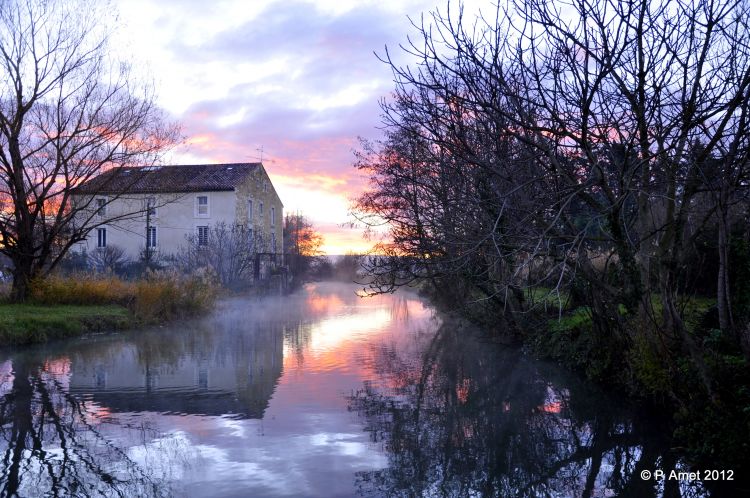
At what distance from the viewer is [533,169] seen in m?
10.4

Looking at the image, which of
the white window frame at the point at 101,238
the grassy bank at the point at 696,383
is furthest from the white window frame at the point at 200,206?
the grassy bank at the point at 696,383

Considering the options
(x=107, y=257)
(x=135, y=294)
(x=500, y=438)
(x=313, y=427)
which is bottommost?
(x=500, y=438)

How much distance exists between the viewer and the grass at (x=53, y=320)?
1577 cm

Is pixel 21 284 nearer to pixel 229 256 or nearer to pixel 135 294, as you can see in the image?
pixel 135 294

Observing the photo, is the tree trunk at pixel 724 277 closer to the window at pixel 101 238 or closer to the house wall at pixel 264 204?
the house wall at pixel 264 204

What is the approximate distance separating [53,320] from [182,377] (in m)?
7.16

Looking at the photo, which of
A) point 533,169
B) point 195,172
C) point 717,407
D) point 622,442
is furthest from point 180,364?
point 195,172

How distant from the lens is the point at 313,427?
8.33 meters

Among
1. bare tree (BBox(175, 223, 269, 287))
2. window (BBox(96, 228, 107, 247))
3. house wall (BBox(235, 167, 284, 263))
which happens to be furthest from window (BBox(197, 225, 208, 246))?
window (BBox(96, 228, 107, 247))

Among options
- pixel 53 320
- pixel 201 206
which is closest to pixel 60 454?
pixel 53 320

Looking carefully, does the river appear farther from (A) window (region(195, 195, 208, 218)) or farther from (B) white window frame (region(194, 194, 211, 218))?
(A) window (region(195, 195, 208, 218))

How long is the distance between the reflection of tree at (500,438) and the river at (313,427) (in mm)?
27

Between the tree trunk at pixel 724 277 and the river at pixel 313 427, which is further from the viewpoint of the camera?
the tree trunk at pixel 724 277

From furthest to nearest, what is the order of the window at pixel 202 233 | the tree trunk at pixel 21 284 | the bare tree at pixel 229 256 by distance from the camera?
the window at pixel 202 233, the bare tree at pixel 229 256, the tree trunk at pixel 21 284
